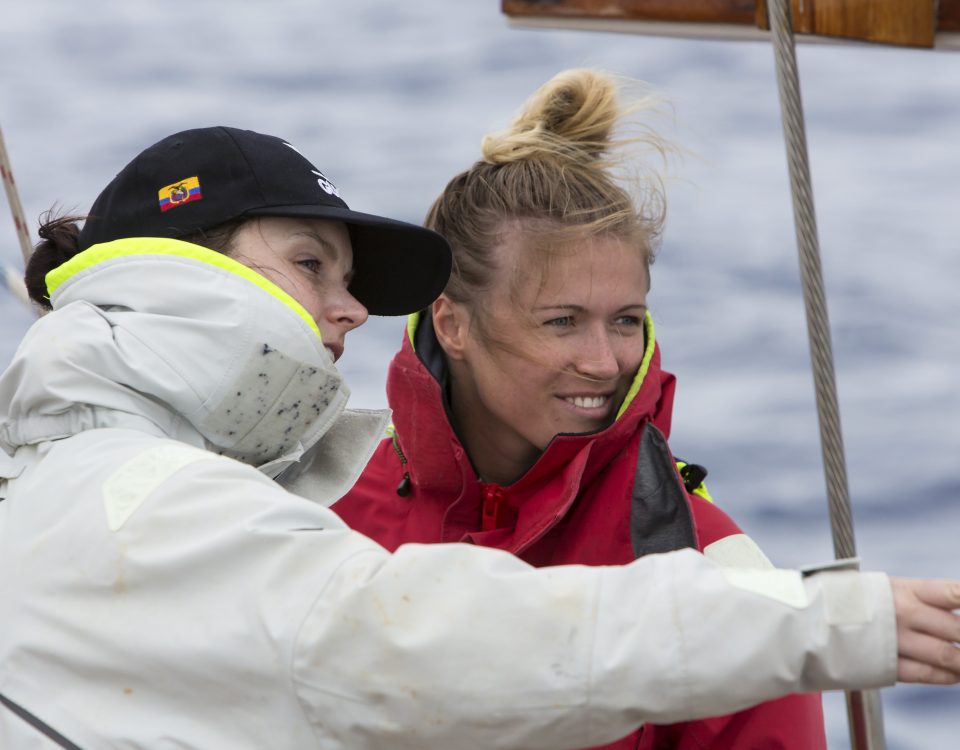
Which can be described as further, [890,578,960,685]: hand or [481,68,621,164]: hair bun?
[481,68,621,164]: hair bun

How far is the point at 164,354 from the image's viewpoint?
138 centimetres

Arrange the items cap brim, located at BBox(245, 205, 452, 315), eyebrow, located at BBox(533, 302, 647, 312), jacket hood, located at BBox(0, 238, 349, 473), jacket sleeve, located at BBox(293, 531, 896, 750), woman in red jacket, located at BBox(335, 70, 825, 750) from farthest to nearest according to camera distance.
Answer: eyebrow, located at BBox(533, 302, 647, 312) < woman in red jacket, located at BBox(335, 70, 825, 750) < cap brim, located at BBox(245, 205, 452, 315) < jacket hood, located at BBox(0, 238, 349, 473) < jacket sleeve, located at BBox(293, 531, 896, 750)

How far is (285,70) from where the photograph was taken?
9.16m

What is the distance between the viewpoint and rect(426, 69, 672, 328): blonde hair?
7.24 ft

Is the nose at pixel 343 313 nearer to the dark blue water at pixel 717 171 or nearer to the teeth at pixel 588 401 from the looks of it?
the teeth at pixel 588 401

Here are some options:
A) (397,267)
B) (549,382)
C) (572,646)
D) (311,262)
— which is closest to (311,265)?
(311,262)

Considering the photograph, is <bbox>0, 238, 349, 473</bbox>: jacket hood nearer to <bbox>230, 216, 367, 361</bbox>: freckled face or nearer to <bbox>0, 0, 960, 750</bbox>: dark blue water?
<bbox>230, 216, 367, 361</bbox>: freckled face

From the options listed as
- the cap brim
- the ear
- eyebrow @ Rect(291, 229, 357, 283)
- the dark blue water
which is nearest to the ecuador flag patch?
eyebrow @ Rect(291, 229, 357, 283)

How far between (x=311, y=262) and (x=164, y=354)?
32 cm

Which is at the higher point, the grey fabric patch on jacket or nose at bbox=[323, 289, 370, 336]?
nose at bbox=[323, 289, 370, 336]

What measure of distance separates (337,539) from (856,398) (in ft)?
17.0

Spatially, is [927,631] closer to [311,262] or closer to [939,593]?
[939,593]

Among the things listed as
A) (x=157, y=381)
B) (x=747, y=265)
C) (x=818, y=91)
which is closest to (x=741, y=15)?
(x=157, y=381)

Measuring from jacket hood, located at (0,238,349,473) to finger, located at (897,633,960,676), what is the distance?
0.63 m
